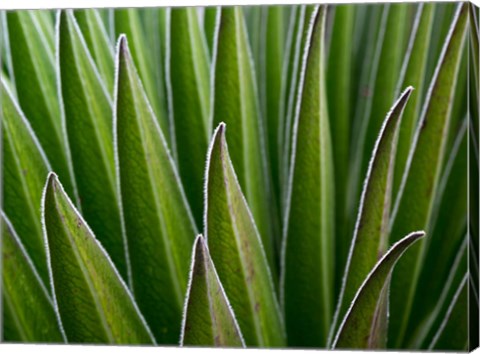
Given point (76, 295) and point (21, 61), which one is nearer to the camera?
point (76, 295)

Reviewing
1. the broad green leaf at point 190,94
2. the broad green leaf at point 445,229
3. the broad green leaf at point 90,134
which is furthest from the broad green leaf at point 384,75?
the broad green leaf at point 90,134

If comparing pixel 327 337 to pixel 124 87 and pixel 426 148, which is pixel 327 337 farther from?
pixel 124 87

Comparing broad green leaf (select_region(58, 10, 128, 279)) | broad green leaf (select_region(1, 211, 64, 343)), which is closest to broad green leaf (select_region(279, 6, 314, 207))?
broad green leaf (select_region(58, 10, 128, 279))

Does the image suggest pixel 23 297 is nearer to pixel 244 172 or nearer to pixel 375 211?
pixel 244 172

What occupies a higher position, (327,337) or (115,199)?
(115,199)

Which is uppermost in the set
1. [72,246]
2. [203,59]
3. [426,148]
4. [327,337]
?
[203,59]

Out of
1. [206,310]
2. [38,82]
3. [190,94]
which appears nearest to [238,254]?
[206,310]

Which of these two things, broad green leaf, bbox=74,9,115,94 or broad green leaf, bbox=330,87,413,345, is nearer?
broad green leaf, bbox=330,87,413,345

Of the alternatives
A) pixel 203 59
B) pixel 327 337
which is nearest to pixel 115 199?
pixel 203 59

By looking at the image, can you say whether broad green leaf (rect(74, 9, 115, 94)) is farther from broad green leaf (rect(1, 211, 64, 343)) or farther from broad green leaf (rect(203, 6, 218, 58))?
broad green leaf (rect(1, 211, 64, 343))
